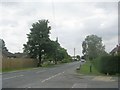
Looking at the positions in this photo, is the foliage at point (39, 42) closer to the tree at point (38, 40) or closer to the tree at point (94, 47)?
the tree at point (38, 40)

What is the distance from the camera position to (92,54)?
3917 inches

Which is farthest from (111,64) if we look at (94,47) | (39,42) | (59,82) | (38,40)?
(94,47)

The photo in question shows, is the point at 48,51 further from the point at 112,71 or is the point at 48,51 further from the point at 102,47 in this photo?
the point at 112,71

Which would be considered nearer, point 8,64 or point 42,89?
point 42,89

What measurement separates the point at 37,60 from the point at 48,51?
3.92 m

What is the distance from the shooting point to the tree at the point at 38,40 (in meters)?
84.4

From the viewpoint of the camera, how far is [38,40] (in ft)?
278

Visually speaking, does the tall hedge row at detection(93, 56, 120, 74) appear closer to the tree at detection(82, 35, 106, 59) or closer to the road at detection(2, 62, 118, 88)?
the road at detection(2, 62, 118, 88)

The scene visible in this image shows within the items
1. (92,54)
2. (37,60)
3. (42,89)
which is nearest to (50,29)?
(37,60)

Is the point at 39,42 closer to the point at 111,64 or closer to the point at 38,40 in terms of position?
the point at 38,40

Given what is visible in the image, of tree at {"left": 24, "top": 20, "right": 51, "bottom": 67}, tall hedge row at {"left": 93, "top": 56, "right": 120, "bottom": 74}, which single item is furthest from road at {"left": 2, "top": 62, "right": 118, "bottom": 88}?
tree at {"left": 24, "top": 20, "right": 51, "bottom": 67}

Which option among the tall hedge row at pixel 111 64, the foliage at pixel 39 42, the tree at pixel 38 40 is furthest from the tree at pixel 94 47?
the tall hedge row at pixel 111 64

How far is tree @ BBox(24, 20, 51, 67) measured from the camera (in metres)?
84.4

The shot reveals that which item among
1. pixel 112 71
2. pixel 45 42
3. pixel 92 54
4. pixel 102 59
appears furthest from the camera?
pixel 92 54
